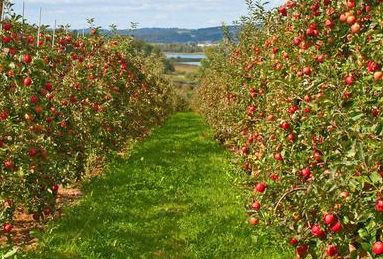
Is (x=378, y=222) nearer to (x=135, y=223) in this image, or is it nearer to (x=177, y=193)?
(x=135, y=223)

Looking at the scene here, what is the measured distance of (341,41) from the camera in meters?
5.33

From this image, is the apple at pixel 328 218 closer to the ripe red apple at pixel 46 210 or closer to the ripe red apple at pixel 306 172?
the ripe red apple at pixel 306 172

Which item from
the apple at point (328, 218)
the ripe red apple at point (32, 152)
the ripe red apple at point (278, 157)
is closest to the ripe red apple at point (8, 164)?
the ripe red apple at point (32, 152)

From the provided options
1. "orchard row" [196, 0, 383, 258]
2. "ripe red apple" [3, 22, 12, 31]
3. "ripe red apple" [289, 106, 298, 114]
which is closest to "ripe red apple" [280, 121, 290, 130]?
"orchard row" [196, 0, 383, 258]

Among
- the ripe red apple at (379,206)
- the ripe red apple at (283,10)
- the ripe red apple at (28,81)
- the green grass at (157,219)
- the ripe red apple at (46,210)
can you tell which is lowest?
the green grass at (157,219)

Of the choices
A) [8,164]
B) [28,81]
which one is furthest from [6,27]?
[8,164]

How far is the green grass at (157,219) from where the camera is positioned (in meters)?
7.15

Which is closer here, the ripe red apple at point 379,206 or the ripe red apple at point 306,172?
the ripe red apple at point 379,206

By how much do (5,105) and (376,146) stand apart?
3.92m

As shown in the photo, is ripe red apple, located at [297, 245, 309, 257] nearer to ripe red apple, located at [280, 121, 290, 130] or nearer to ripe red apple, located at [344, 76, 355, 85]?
ripe red apple, located at [280, 121, 290, 130]

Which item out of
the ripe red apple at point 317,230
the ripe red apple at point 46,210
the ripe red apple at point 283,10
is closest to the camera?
the ripe red apple at point 317,230

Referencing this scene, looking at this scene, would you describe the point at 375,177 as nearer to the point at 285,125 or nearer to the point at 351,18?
the point at 351,18

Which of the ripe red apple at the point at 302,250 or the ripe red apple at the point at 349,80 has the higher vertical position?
the ripe red apple at the point at 349,80

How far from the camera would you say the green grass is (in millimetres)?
7148
